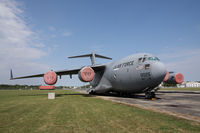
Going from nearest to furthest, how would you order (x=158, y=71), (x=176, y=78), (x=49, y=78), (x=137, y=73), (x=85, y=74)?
(x=158, y=71) < (x=137, y=73) < (x=85, y=74) < (x=49, y=78) < (x=176, y=78)

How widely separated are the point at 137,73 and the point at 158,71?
6.88 feet

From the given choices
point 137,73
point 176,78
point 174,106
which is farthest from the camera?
point 176,78

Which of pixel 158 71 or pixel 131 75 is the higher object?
pixel 158 71

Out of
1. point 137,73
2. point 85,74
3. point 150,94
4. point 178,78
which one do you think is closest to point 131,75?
point 137,73

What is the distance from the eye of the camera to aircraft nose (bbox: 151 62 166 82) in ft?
40.0

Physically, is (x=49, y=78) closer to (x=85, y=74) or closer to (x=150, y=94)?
(x=85, y=74)

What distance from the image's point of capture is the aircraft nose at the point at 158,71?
480 inches

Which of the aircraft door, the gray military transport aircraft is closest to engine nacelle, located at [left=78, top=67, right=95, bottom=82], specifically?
the gray military transport aircraft

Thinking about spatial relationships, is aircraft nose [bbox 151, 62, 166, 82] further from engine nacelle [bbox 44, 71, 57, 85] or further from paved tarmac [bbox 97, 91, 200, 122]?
engine nacelle [bbox 44, 71, 57, 85]

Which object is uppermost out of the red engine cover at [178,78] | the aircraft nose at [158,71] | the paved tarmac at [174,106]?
the aircraft nose at [158,71]

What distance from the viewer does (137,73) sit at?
1379 centimetres

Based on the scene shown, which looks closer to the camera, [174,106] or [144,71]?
[174,106]

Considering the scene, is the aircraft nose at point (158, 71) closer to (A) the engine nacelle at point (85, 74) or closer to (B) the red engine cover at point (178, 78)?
(A) the engine nacelle at point (85, 74)

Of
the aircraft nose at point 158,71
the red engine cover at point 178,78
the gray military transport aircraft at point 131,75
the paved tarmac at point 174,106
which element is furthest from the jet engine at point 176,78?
the aircraft nose at point 158,71
